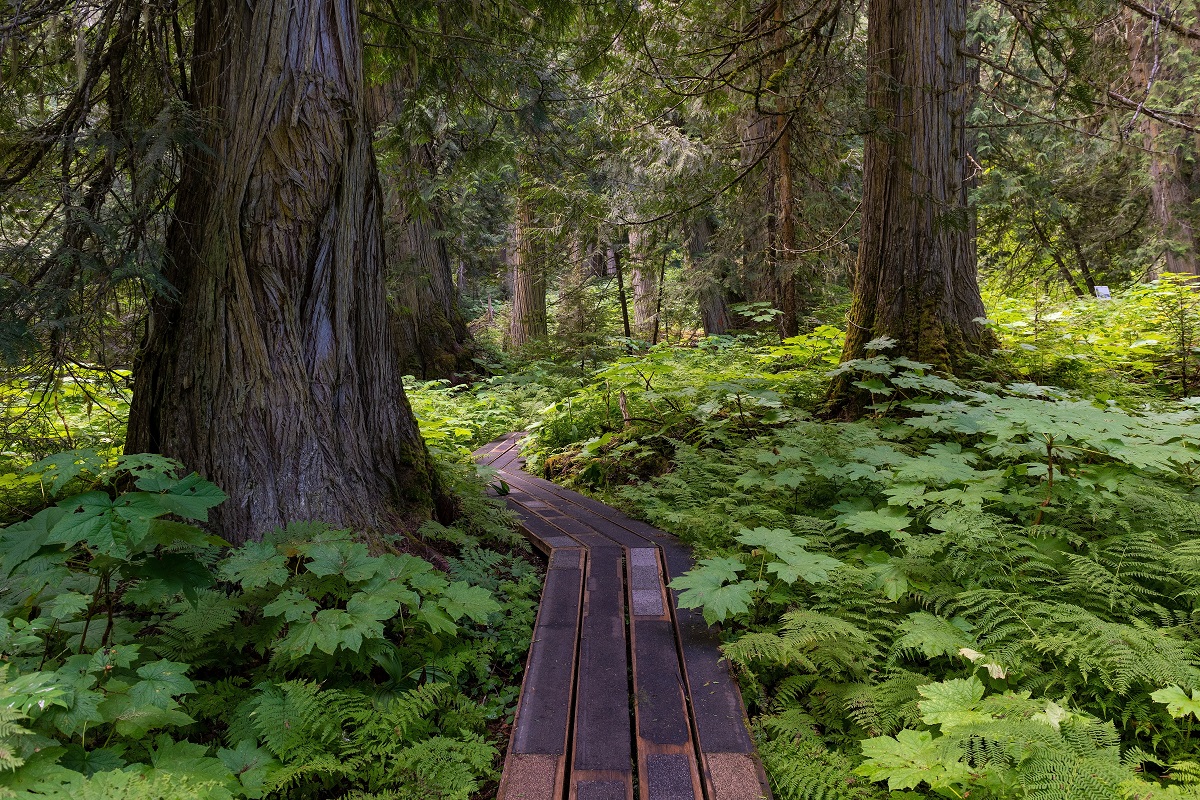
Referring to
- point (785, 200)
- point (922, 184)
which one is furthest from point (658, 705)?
point (785, 200)

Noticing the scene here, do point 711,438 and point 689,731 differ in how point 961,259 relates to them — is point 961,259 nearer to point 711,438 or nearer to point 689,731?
point 711,438

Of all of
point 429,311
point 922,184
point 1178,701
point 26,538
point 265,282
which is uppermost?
point 922,184

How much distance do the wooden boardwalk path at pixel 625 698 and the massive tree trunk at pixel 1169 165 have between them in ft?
44.3

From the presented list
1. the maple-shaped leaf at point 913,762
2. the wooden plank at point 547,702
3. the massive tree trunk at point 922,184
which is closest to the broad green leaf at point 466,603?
the wooden plank at point 547,702

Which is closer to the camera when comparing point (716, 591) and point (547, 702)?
point (547, 702)

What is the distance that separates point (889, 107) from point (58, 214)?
226 inches

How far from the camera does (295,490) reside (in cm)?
326

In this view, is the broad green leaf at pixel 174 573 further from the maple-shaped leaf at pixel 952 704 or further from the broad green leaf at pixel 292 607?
the maple-shaped leaf at pixel 952 704

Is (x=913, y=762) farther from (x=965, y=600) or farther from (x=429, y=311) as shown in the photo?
(x=429, y=311)

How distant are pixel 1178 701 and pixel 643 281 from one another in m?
13.8

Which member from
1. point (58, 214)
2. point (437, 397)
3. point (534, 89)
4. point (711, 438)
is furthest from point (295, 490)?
point (437, 397)

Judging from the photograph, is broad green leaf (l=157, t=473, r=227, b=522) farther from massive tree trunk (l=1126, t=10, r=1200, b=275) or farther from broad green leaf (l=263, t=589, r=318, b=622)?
massive tree trunk (l=1126, t=10, r=1200, b=275)

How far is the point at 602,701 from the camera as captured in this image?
250 cm

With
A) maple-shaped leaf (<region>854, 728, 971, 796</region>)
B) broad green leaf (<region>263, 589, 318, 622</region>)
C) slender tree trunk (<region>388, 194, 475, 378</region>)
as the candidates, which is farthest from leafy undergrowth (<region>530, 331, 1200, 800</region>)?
slender tree trunk (<region>388, 194, 475, 378</region>)
